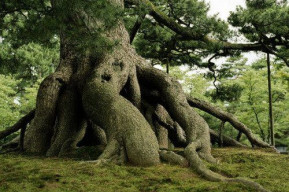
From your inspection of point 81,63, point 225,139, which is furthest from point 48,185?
point 225,139

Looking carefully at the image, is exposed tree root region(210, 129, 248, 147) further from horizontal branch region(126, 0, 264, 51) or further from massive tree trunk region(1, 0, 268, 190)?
horizontal branch region(126, 0, 264, 51)

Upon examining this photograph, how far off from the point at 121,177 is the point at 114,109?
1.34m

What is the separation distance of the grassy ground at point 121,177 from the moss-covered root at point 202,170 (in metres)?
0.08

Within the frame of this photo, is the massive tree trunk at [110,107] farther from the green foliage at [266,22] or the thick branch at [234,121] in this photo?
the green foliage at [266,22]

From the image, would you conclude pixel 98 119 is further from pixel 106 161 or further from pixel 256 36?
pixel 256 36

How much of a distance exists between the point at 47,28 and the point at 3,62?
18.1 ft

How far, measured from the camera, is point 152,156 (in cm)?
405

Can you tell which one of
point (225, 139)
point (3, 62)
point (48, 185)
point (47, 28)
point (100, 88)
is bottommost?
point (48, 185)

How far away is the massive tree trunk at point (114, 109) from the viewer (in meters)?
4.17

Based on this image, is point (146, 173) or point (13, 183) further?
point (146, 173)

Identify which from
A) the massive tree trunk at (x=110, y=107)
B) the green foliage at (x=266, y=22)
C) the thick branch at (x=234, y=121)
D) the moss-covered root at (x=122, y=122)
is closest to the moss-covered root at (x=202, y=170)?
the massive tree trunk at (x=110, y=107)

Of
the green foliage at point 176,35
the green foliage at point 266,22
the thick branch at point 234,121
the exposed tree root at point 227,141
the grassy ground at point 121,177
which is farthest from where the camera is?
the green foliage at point 176,35

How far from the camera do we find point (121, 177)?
3.43 m

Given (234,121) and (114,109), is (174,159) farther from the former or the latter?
(234,121)
